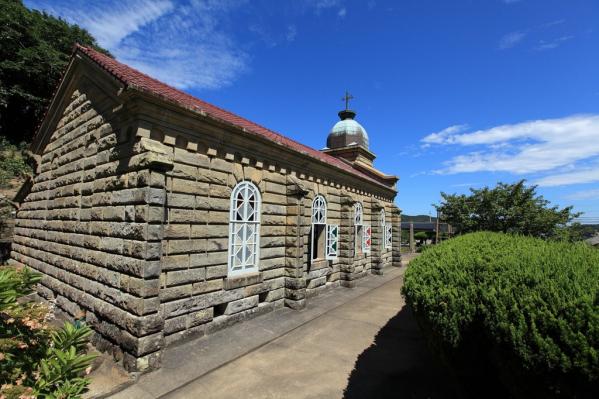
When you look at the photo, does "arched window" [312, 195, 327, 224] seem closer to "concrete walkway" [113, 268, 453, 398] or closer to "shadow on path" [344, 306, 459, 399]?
→ "concrete walkway" [113, 268, 453, 398]

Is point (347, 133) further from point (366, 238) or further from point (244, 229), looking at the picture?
point (244, 229)

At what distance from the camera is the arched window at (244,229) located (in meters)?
7.30

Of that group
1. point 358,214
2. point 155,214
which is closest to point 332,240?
point 358,214

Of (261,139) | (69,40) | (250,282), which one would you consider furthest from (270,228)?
(69,40)

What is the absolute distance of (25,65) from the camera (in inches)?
861

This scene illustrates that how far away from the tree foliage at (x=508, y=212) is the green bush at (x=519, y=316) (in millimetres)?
13247

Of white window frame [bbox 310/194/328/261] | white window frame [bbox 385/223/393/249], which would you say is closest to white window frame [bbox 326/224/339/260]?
white window frame [bbox 310/194/328/261]

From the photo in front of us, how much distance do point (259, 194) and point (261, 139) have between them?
4.85ft

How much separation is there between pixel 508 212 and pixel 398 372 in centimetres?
1464

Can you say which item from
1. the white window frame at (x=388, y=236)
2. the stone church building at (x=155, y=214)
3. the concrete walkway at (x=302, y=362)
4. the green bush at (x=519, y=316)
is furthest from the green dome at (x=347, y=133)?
the green bush at (x=519, y=316)

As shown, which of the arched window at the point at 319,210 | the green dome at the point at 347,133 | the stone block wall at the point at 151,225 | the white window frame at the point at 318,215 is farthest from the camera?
the green dome at the point at 347,133

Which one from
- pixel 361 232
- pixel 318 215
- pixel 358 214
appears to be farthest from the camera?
pixel 361 232

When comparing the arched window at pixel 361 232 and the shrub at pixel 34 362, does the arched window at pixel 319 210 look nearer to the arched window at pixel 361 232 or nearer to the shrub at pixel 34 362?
the arched window at pixel 361 232

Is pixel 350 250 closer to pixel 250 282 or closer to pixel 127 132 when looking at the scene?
pixel 250 282
